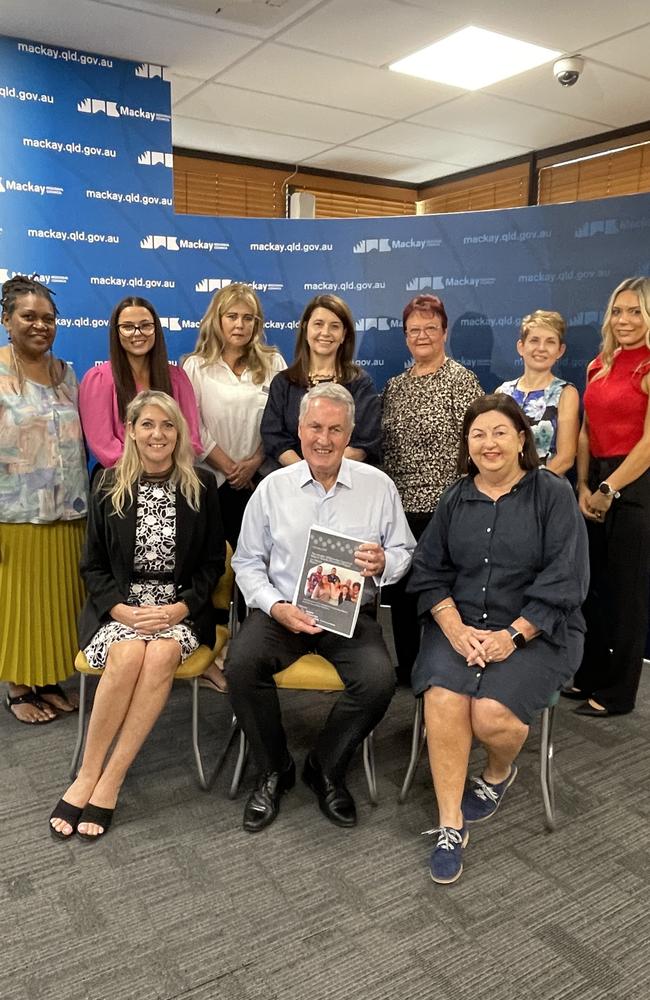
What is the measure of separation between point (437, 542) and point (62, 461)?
4.81 feet

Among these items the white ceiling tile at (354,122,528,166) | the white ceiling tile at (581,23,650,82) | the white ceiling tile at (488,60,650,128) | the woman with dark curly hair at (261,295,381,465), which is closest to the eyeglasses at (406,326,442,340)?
the woman with dark curly hair at (261,295,381,465)

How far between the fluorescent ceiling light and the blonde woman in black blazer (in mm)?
2986

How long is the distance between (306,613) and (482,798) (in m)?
0.86

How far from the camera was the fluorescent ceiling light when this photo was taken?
14.0 ft

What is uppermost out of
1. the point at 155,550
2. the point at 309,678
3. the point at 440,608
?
the point at 155,550

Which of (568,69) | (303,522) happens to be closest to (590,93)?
(568,69)

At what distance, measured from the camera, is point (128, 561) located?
2697 mm

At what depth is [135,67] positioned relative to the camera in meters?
4.43

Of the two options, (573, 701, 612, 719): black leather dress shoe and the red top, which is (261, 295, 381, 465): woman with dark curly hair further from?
(573, 701, 612, 719): black leather dress shoe

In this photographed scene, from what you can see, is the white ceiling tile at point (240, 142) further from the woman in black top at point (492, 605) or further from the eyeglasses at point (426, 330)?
the woman in black top at point (492, 605)

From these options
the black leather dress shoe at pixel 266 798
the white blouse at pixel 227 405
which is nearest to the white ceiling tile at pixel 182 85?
the white blouse at pixel 227 405

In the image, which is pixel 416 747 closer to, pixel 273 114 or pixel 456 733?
pixel 456 733

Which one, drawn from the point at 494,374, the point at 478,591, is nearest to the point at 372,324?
the point at 494,374

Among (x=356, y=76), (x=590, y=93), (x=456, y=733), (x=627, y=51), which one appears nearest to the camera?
(x=456, y=733)
